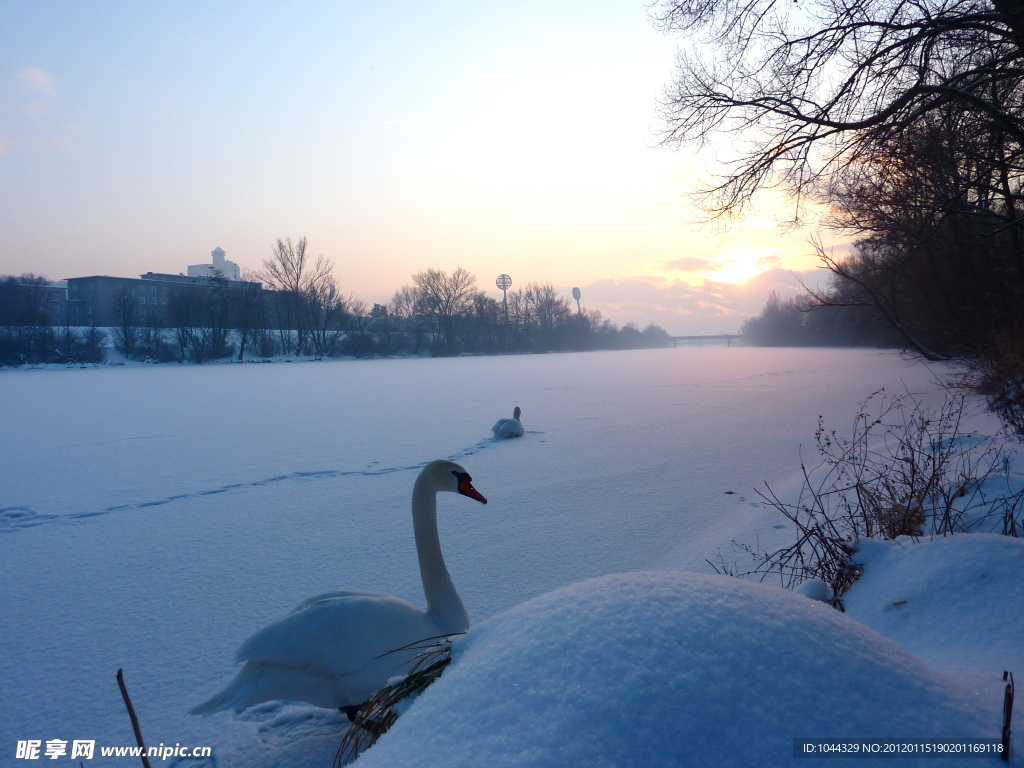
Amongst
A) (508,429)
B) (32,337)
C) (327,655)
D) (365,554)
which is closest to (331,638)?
(327,655)

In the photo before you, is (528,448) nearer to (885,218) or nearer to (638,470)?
(638,470)

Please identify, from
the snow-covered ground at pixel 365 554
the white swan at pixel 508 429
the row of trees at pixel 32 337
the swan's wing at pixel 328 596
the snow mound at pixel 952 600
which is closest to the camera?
the snow-covered ground at pixel 365 554

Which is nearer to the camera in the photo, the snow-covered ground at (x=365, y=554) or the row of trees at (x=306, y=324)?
the snow-covered ground at (x=365, y=554)

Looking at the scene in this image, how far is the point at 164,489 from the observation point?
578 cm

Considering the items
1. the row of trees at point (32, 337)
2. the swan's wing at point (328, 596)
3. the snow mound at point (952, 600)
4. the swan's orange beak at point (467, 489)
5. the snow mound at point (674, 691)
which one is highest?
the row of trees at point (32, 337)

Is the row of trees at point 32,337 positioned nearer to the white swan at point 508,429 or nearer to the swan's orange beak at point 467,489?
the white swan at point 508,429

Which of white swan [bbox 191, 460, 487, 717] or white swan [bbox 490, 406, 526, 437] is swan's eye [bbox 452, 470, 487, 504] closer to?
white swan [bbox 191, 460, 487, 717]

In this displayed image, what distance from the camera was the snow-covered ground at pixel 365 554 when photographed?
0.98 m

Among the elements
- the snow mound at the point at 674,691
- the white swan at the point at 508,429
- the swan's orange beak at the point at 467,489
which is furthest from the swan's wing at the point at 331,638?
the white swan at the point at 508,429

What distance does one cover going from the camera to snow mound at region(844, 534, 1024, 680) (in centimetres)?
161

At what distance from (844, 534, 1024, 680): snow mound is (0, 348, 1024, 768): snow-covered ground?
0.01 metres

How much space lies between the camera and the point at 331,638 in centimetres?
199

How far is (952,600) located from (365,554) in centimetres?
317

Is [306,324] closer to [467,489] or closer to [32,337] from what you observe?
[32,337]
